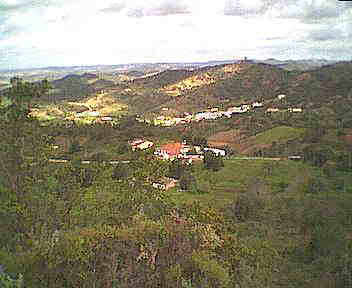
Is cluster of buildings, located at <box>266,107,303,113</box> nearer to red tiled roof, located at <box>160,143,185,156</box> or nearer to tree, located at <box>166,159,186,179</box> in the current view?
red tiled roof, located at <box>160,143,185,156</box>

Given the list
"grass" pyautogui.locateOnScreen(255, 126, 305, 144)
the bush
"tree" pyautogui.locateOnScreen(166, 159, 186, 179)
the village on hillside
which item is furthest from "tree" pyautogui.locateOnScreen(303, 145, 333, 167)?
the village on hillside

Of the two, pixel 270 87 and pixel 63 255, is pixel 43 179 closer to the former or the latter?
pixel 63 255

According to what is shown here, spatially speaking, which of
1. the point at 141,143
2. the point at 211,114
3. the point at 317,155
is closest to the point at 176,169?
the point at 141,143

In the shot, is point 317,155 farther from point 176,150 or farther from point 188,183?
point 188,183

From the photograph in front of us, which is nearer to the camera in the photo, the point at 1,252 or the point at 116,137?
the point at 1,252

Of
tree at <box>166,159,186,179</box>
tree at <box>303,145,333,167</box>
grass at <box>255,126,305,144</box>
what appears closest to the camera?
tree at <box>166,159,186,179</box>

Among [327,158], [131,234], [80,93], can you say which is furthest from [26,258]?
[80,93]

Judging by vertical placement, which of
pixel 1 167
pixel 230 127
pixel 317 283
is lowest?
pixel 230 127

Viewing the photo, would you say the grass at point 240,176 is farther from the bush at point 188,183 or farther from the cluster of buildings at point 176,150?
the cluster of buildings at point 176,150

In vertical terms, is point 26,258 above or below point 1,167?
below
